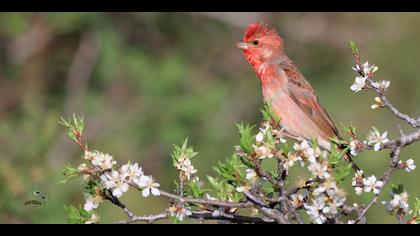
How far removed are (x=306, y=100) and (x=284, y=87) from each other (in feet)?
0.77

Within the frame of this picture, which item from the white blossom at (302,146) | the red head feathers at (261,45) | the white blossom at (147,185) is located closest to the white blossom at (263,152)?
the white blossom at (302,146)

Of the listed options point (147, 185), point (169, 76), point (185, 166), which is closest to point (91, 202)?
point (147, 185)

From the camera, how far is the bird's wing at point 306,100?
6718mm

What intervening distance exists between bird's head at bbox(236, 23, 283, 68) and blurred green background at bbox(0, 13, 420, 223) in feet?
16.0

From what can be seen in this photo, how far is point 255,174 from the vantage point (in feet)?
12.6

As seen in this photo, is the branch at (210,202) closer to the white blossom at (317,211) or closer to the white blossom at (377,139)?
the white blossom at (317,211)

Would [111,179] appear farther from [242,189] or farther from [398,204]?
[398,204]

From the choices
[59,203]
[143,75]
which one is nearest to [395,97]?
[143,75]

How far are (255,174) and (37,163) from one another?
6.43 meters

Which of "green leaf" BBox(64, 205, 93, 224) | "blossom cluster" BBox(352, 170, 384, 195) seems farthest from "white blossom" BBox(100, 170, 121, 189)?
"blossom cluster" BBox(352, 170, 384, 195)

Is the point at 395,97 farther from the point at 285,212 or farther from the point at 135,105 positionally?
the point at 285,212

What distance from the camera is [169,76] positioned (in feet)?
41.4
